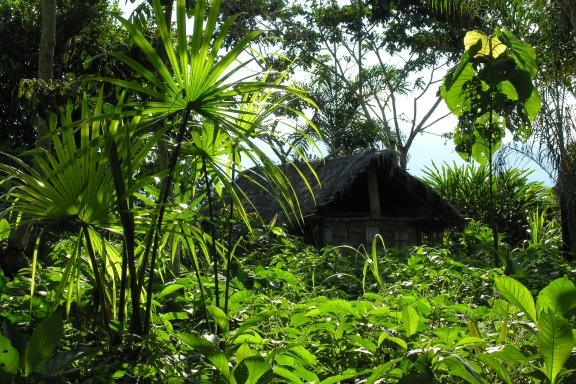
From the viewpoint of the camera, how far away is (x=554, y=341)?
171cm

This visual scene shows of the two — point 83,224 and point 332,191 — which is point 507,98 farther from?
point 332,191

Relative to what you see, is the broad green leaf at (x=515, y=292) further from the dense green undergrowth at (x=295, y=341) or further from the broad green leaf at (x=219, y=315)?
the broad green leaf at (x=219, y=315)

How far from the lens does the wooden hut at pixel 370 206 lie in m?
11.8

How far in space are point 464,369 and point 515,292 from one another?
13.3 inches

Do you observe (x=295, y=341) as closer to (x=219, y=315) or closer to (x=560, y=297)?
(x=219, y=315)

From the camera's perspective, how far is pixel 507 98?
5.47m

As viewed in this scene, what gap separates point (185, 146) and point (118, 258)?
43cm

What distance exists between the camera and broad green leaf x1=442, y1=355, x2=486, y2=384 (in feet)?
5.41

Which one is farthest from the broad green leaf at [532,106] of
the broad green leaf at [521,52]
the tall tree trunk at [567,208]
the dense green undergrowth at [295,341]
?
the dense green undergrowth at [295,341]

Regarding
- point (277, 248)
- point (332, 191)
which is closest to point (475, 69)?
point (277, 248)

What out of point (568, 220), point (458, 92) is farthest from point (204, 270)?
point (568, 220)

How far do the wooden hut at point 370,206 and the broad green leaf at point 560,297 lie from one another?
908cm

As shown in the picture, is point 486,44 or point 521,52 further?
point 521,52

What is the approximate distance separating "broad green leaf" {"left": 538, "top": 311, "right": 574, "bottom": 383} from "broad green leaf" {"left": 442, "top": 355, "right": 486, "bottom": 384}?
0.16 meters
